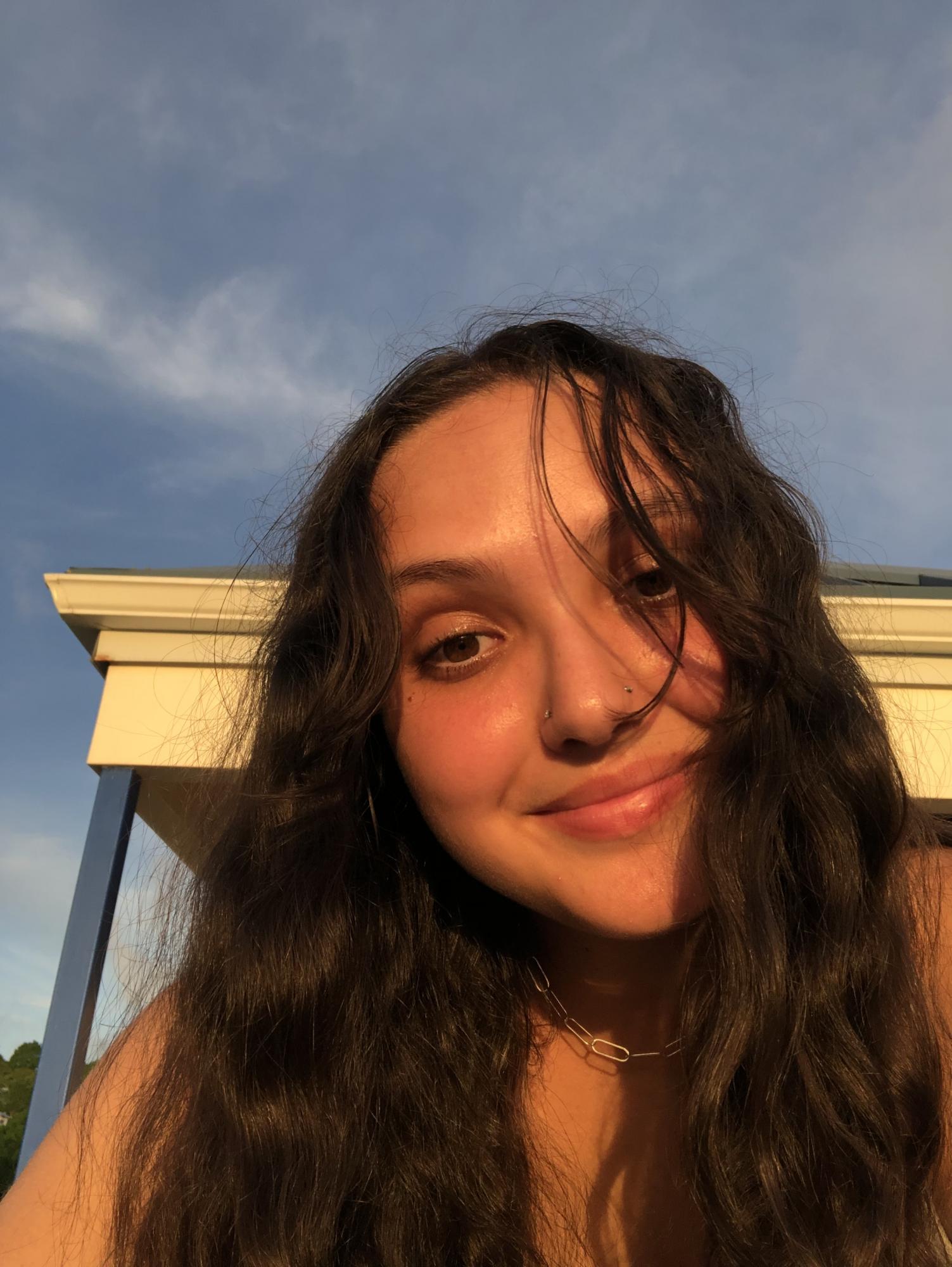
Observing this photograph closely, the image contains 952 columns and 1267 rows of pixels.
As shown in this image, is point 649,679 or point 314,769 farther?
point 314,769

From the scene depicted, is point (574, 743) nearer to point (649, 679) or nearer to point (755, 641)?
point (649, 679)

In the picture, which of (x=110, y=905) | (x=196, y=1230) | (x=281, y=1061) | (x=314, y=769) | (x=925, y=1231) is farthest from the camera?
(x=110, y=905)

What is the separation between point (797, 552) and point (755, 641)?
0.32 metres

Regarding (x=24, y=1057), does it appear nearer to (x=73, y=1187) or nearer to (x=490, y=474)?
(x=73, y=1187)

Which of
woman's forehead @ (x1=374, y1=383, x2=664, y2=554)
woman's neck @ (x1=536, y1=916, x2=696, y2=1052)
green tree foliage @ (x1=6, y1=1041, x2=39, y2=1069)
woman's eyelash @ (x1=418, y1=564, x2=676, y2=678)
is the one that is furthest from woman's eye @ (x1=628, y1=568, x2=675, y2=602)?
green tree foliage @ (x1=6, y1=1041, x2=39, y2=1069)

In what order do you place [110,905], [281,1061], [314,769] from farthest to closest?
[110,905]
[314,769]
[281,1061]

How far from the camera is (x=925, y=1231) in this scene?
1296 mm

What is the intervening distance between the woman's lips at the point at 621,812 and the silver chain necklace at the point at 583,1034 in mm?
556

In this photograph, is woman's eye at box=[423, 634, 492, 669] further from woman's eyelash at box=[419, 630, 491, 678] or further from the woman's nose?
the woman's nose

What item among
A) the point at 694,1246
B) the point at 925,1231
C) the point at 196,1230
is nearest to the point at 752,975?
the point at 925,1231

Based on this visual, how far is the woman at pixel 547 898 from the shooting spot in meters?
1.33

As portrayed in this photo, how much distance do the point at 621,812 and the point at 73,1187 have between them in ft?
3.80

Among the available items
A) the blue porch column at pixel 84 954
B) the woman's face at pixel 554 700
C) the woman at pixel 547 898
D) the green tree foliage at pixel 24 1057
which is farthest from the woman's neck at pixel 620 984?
the green tree foliage at pixel 24 1057

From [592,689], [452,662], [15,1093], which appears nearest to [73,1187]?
[452,662]
